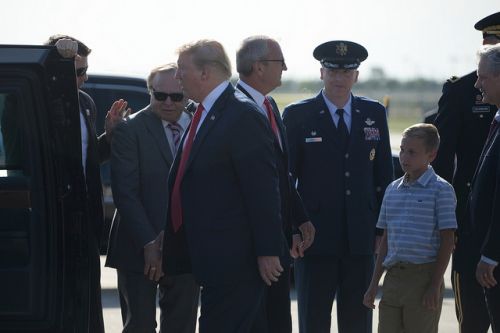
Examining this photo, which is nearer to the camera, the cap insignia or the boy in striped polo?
the boy in striped polo

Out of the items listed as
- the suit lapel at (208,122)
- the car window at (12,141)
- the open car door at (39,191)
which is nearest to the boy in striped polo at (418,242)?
the suit lapel at (208,122)

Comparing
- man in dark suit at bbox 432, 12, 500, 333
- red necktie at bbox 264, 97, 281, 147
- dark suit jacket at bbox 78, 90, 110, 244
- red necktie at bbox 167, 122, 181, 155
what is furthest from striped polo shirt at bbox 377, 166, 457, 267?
dark suit jacket at bbox 78, 90, 110, 244

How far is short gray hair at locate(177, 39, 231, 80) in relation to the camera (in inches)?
198

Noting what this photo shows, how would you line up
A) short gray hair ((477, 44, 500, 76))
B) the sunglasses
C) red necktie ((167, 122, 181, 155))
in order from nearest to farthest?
short gray hair ((477, 44, 500, 76)) < red necktie ((167, 122, 181, 155)) < the sunglasses

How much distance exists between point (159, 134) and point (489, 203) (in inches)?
70.6

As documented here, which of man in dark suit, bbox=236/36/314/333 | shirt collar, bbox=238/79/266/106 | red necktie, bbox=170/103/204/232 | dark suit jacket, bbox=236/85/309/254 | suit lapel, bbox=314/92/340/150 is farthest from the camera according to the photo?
suit lapel, bbox=314/92/340/150

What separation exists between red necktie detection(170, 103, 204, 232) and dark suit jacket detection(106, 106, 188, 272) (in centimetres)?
80

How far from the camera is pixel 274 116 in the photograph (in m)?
5.91

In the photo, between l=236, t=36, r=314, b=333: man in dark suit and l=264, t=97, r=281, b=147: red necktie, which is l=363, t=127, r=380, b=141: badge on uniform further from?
l=264, t=97, r=281, b=147: red necktie

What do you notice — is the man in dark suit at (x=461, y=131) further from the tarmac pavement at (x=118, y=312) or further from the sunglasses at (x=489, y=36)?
the tarmac pavement at (x=118, y=312)

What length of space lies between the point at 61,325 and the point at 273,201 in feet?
3.40

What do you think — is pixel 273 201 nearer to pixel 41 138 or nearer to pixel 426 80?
pixel 41 138

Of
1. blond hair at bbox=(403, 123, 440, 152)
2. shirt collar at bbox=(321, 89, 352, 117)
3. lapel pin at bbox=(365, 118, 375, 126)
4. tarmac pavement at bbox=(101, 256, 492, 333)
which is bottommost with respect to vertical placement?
tarmac pavement at bbox=(101, 256, 492, 333)

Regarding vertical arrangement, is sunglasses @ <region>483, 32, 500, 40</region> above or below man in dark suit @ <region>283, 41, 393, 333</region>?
above
